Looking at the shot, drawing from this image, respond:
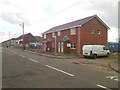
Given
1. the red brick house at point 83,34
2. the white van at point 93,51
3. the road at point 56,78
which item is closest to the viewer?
the road at point 56,78

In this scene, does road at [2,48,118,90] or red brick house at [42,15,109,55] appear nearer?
road at [2,48,118,90]

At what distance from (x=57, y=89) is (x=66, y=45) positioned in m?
40.5

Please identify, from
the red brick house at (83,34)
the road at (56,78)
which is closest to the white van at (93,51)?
the red brick house at (83,34)

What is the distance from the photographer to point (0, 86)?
1057 centimetres

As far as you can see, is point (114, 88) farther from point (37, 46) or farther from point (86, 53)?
point (37, 46)

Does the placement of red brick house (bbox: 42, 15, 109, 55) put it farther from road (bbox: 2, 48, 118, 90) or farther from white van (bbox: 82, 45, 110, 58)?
road (bbox: 2, 48, 118, 90)

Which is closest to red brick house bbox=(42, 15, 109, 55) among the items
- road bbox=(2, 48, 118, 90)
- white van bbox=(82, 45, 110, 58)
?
white van bbox=(82, 45, 110, 58)

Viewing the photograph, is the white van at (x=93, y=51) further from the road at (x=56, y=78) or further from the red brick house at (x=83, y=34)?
the road at (x=56, y=78)

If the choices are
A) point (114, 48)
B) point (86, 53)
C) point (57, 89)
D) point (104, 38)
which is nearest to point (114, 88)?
point (57, 89)

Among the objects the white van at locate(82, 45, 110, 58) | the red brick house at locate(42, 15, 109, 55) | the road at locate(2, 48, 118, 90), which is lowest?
the road at locate(2, 48, 118, 90)

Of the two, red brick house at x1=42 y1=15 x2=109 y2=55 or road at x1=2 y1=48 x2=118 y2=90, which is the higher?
red brick house at x1=42 y1=15 x2=109 y2=55

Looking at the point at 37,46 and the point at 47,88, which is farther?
the point at 37,46

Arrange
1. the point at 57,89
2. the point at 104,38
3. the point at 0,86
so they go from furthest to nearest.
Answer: the point at 104,38, the point at 0,86, the point at 57,89

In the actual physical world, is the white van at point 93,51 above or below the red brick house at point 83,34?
below
